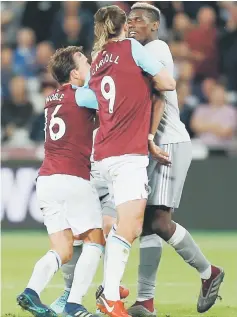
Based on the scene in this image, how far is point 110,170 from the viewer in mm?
6891

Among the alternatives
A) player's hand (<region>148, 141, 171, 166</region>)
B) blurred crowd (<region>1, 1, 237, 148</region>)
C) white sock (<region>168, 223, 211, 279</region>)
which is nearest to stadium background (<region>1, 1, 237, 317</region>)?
blurred crowd (<region>1, 1, 237, 148</region>)

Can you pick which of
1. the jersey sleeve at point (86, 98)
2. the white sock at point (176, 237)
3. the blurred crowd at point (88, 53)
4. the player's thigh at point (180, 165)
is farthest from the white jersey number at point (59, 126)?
the blurred crowd at point (88, 53)

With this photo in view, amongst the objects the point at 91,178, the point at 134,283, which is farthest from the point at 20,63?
the point at 91,178

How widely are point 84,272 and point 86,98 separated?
124 centimetres

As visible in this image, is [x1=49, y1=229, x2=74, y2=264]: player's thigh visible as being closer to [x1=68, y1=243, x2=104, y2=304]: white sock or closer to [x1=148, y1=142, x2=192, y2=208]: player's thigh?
[x1=68, y1=243, x2=104, y2=304]: white sock

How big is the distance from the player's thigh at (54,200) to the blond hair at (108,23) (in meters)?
1.02

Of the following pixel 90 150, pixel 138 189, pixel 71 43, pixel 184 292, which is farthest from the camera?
pixel 71 43

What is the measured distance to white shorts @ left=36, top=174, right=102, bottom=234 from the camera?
7035 millimetres

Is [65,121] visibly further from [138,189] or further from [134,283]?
[134,283]

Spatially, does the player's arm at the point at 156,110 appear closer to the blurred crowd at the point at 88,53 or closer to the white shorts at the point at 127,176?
the white shorts at the point at 127,176

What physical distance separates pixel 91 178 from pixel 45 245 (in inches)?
191

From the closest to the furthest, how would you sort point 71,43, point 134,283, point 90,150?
point 90,150 < point 134,283 < point 71,43

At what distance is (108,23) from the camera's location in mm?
6859

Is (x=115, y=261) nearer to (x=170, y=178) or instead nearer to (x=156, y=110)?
(x=170, y=178)
